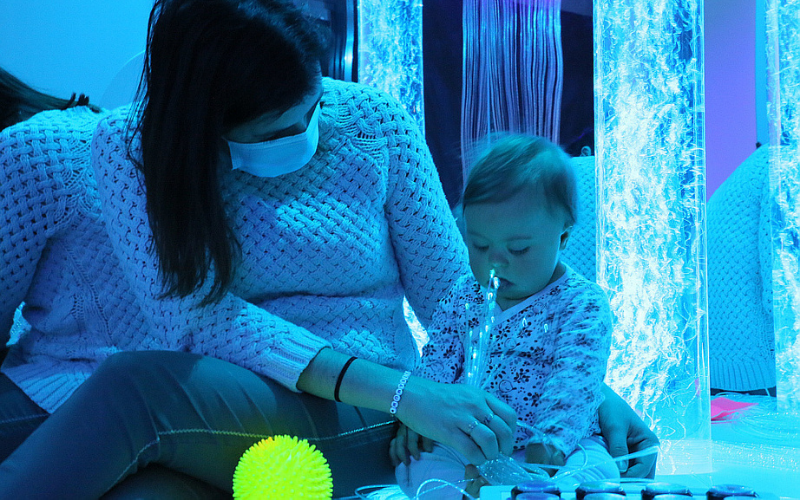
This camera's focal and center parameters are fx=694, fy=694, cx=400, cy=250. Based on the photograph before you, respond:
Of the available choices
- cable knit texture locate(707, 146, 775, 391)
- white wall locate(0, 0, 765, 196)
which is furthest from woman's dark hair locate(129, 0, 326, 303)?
cable knit texture locate(707, 146, 775, 391)

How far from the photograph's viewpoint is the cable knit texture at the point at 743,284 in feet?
5.69

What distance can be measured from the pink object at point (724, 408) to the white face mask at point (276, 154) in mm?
1307

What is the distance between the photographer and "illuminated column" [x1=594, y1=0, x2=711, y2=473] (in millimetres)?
1392

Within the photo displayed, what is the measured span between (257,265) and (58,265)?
1.26 feet

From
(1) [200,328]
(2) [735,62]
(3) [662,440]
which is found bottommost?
(3) [662,440]

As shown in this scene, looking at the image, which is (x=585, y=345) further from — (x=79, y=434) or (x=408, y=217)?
(x=79, y=434)

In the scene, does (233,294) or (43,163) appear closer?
(233,294)

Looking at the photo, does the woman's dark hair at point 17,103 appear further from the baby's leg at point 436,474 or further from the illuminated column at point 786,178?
the illuminated column at point 786,178

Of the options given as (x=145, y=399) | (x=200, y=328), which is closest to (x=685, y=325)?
(x=200, y=328)

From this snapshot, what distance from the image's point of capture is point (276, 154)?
3.34 ft

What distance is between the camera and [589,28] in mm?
1765

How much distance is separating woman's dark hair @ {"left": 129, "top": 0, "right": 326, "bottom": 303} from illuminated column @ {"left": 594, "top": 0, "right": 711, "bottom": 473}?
0.77 metres

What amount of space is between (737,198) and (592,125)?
412mm

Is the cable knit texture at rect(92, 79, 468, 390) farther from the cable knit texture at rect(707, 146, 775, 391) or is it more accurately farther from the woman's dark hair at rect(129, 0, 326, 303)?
the cable knit texture at rect(707, 146, 775, 391)
